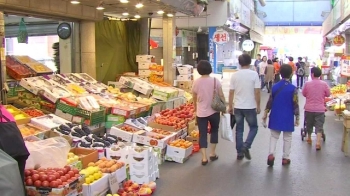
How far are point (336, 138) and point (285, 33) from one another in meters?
28.9

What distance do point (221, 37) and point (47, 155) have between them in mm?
14800

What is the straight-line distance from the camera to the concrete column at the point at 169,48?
1473cm

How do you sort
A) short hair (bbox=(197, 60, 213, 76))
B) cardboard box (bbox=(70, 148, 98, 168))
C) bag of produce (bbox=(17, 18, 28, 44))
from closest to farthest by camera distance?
cardboard box (bbox=(70, 148, 98, 168)) < short hair (bbox=(197, 60, 213, 76)) < bag of produce (bbox=(17, 18, 28, 44))

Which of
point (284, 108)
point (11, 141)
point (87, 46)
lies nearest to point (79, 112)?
point (87, 46)

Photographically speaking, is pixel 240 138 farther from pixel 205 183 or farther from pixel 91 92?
pixel 91 92

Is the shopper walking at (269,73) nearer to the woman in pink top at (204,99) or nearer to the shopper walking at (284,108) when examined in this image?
the shopper walking at (284,108)

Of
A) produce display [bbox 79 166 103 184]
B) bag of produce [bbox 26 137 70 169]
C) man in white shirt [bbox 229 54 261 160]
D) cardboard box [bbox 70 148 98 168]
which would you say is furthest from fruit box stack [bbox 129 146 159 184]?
man in white shirt [bbox 229 54 261 160]

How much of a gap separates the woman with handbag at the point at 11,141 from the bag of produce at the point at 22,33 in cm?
763

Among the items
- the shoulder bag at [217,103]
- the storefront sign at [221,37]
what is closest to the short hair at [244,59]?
the shoulder bag at [217,103]

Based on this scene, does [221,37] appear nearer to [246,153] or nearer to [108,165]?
[246,153]

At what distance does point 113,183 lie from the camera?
5.63m

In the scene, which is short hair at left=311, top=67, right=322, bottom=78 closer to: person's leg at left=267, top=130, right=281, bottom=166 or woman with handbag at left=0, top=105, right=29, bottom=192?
person's leg at left=267, top=130, right=281, bottom=166

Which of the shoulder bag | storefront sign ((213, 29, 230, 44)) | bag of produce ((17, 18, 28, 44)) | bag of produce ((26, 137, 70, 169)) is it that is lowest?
bag of produce ((26, 137, 70, 169))

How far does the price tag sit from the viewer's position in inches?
219
